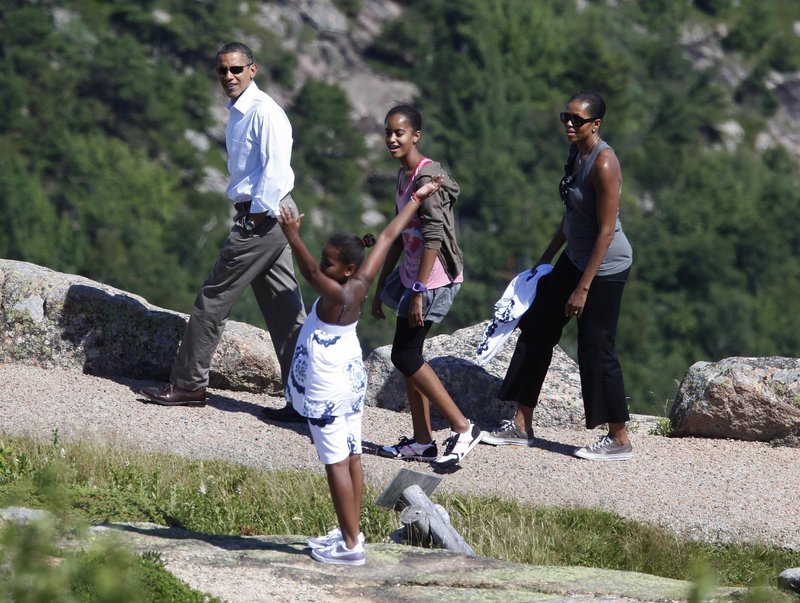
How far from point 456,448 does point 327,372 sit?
230cm

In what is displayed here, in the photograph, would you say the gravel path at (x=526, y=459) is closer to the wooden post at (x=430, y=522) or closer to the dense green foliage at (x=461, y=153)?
the wooden post at (x=430, y=522)

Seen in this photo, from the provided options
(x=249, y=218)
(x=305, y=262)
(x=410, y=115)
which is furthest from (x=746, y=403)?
(x=305, y=262)

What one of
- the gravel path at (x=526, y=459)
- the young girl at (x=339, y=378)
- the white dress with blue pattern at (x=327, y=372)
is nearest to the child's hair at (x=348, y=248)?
the young girl at (x=339, y=378)

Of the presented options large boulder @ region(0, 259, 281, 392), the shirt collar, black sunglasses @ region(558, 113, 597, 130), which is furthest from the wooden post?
large boulder @ region(0, 259, 281, 392)

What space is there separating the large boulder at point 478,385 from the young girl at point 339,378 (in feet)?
12.3

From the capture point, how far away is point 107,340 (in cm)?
988

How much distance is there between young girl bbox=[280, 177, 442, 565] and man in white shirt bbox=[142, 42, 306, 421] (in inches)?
89.2

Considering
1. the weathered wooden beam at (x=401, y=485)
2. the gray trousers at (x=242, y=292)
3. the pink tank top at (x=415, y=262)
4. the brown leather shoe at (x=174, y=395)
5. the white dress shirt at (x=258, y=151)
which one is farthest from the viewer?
the brown leather shoe at (x=174, y=395)

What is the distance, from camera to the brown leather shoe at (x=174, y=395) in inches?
353

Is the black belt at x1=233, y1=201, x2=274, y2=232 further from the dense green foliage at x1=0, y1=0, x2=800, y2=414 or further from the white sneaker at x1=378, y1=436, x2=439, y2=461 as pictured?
the dense green foliage at x1=0, y1=0, x2=800, y2=414

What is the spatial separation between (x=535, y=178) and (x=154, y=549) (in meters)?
89.0

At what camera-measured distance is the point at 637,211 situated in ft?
298

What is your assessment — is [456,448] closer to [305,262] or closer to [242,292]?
[242,292]

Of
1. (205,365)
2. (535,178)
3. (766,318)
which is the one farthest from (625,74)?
(205,365)
